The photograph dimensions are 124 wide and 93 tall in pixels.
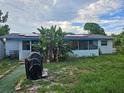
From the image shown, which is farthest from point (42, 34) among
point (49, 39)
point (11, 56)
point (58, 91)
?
point (58, 91)

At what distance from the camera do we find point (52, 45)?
85.6ft

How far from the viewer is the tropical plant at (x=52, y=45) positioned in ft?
85.3

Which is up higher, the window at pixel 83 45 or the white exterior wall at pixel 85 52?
the window at pixel 83 45

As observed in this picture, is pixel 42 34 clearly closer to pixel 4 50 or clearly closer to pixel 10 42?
pixel 10 42

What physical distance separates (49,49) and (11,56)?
21.6ft

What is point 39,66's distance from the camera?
14.3 m

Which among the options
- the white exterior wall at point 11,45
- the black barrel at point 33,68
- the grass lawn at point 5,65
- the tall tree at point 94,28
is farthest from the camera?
the tall tree at point 94,28

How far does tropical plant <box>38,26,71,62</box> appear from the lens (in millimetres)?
26000

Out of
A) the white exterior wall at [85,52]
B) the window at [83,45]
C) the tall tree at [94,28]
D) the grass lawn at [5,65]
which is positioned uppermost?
the tall tree at [94,28]

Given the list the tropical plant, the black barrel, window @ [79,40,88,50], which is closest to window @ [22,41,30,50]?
the tropical plant

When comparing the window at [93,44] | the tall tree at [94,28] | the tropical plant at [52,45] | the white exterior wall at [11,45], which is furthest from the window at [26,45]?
the tall tree at [94,28]

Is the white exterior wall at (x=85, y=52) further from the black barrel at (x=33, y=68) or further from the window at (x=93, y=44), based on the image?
the black barrel at (x=33, y=68)

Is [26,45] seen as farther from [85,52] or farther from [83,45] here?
[85,52]

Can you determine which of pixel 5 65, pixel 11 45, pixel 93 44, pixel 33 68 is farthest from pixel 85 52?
pixel 33 68
